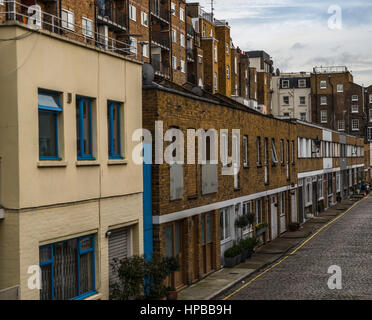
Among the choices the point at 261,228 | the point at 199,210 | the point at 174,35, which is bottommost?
the point at 261,228

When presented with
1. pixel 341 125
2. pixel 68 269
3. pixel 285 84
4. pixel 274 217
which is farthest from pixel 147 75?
pixel 285 84

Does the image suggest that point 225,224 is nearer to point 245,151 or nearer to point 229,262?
point 229,262

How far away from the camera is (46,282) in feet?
45.3

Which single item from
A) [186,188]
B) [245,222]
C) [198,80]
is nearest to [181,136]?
[186,188]

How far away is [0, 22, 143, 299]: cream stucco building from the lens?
41.8 ft

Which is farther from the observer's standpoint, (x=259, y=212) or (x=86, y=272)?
(x=259, y=212)

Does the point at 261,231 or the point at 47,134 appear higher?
the point at 47,134

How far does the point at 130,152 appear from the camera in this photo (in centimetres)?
1794

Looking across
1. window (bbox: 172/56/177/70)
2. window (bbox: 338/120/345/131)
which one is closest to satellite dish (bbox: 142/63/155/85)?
window (bbox: 172/56/177/70)

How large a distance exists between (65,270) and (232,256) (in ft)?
42.3

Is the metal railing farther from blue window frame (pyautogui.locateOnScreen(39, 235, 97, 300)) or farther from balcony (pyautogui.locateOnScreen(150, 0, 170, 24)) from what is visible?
balcony (pyautogui.locateOnScreen(150, 0, 170, 24))

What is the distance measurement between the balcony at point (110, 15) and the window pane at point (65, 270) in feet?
115

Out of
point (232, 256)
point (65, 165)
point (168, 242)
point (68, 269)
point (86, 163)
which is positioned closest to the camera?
point (65, 165)

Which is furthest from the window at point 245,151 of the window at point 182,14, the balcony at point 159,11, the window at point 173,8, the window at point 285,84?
the window at point 285,84
